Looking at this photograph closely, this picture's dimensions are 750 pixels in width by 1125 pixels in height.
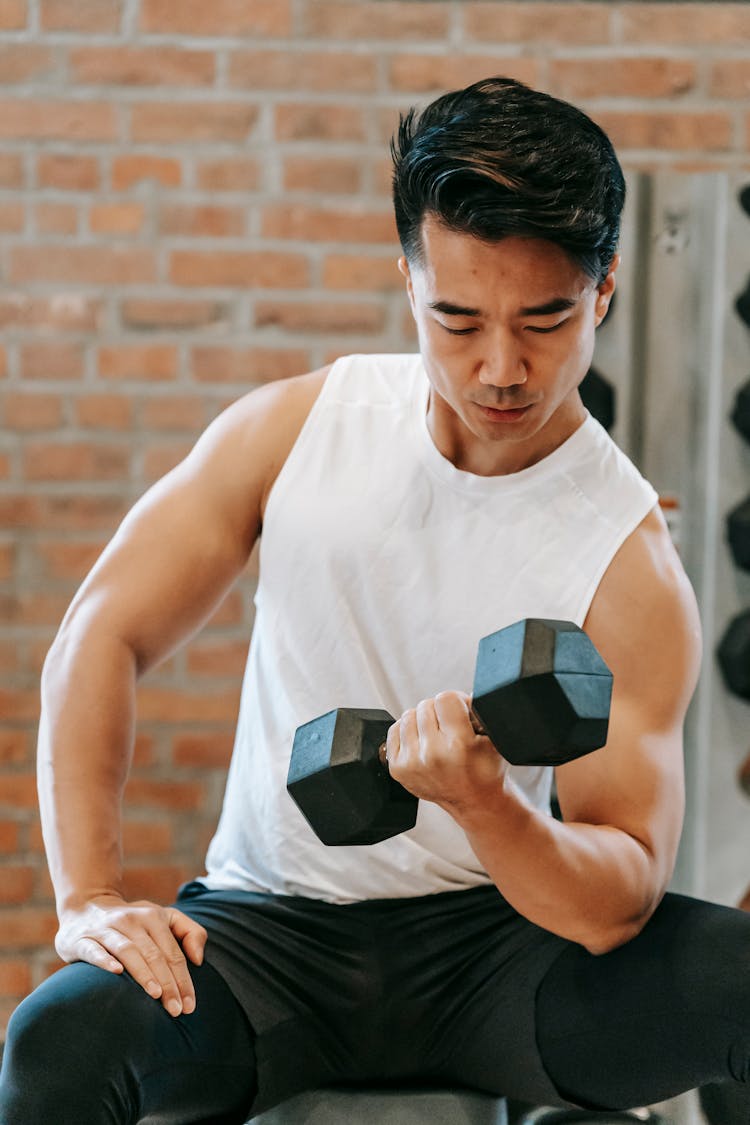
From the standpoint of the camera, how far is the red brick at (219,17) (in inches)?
86.4

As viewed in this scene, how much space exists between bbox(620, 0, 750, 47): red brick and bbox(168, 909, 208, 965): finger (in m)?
1.71

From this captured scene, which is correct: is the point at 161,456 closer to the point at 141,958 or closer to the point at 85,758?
the point at 85,758

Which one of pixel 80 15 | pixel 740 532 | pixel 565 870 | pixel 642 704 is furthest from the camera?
pixel 80 15

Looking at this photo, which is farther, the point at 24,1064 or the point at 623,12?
the point at 623,12

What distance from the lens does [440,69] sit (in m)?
2.22

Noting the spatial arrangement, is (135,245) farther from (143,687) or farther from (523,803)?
(523,803)

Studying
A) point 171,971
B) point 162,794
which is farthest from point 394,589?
point 162,794

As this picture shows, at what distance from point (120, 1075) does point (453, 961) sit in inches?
14.5

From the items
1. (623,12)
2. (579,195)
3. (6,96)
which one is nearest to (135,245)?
(6,96)

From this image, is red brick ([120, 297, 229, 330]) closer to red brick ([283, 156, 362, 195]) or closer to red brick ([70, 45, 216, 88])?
red brick ([283, 156, 362, 195])

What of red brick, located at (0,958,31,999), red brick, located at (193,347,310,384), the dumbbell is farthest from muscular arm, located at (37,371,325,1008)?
red brick, located at (0,958,31,999)

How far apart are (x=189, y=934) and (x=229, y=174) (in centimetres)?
143

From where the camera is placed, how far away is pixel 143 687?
2.27m

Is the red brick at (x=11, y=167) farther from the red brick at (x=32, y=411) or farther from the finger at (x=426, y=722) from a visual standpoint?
the finger at (x=426, y=722)
